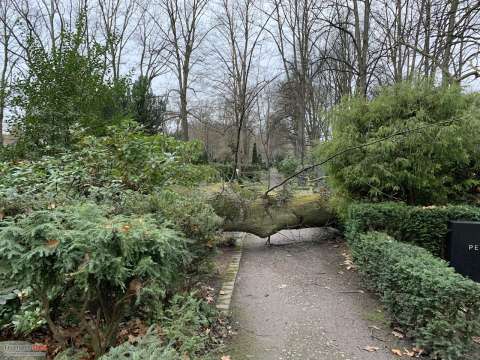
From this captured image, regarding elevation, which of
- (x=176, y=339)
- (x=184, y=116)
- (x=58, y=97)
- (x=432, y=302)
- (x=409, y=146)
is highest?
(x=184, y=116)

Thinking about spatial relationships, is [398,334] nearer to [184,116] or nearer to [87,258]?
[87,258]

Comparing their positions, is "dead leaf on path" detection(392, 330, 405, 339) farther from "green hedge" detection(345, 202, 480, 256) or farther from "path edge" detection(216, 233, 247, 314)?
"green hedge" detection(345, 202, 480, 256)

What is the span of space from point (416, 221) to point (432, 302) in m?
2.48

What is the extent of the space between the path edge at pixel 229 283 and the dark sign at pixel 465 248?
3288 mm

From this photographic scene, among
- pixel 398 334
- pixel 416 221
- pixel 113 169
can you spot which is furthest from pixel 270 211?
pixel 398 334

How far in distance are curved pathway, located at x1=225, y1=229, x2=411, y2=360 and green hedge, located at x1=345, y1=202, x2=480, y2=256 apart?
93cm

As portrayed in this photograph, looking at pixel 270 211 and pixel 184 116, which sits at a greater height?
pixel 184 116

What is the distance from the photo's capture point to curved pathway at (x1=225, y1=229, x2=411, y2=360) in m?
3.05

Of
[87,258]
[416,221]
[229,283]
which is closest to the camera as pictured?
[87,258]

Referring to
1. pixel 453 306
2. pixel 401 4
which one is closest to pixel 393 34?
pixel 401 4

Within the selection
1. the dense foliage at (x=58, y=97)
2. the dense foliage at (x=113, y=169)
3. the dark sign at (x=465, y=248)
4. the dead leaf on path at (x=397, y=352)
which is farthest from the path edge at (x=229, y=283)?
the dense foliage at (x=58, y=97)

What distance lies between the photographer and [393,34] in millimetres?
12570

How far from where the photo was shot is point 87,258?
1742 millimetres

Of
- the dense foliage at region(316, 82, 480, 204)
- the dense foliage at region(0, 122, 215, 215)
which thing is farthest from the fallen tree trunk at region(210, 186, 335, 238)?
the dense foliage at region(0, 122, 215, 215)
